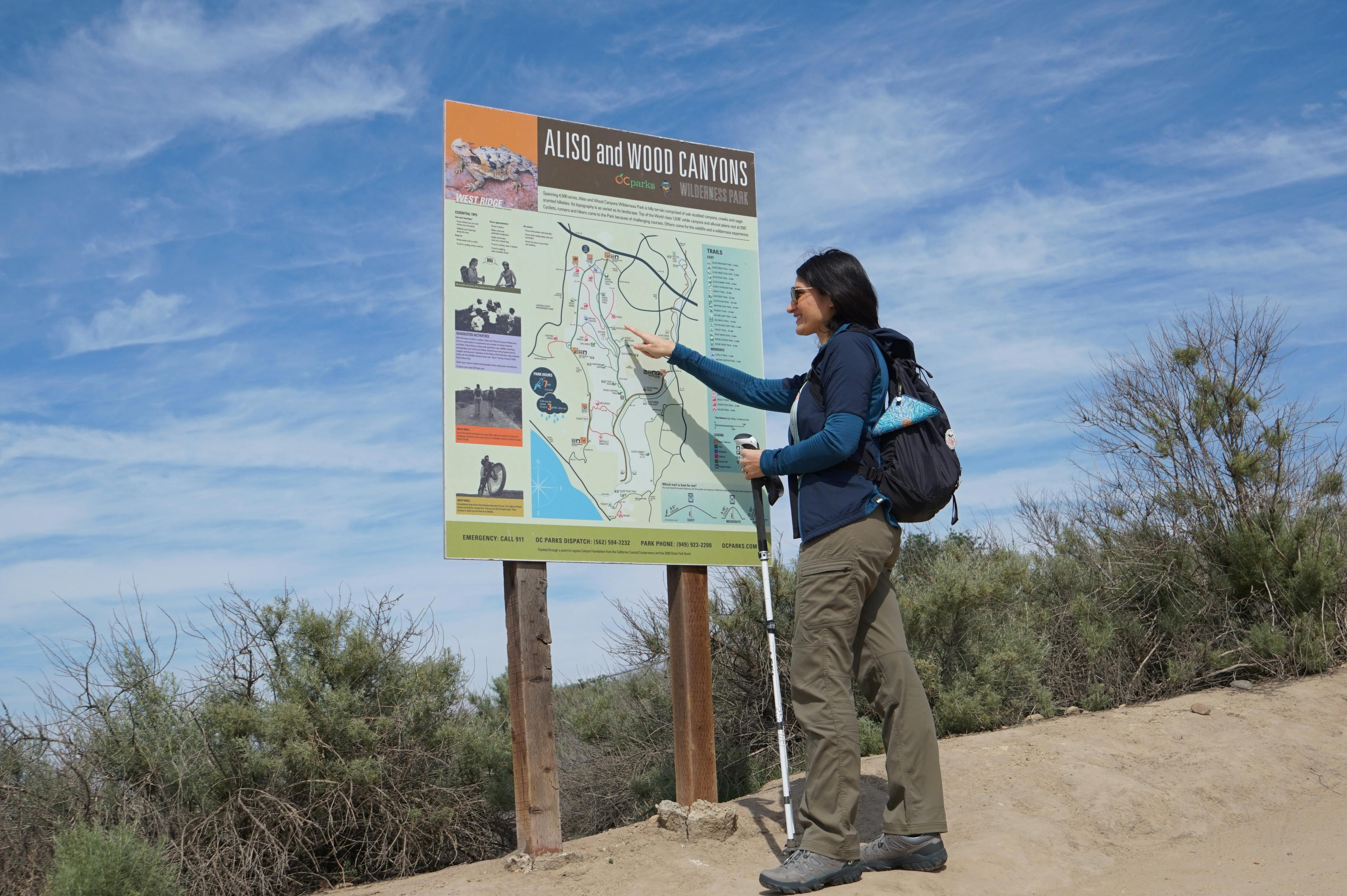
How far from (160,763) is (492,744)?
196cm

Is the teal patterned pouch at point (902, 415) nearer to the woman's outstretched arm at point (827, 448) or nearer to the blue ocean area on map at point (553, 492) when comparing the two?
the woman's outstretched arm at point (827, 448)

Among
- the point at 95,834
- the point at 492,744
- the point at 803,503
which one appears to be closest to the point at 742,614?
the point at 492,744

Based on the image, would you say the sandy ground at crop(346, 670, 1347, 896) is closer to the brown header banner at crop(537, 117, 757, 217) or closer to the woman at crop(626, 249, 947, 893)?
the woman at crop(626, 249, 947, 893)

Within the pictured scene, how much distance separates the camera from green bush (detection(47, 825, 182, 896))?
4340mm

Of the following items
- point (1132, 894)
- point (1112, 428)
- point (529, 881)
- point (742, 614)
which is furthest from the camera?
point (1112, 428)

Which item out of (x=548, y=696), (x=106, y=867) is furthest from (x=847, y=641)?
(x=106, y=867)

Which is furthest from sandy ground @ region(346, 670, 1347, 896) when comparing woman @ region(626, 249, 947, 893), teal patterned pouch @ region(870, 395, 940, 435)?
teal patterned pouch @ region(870, 395, 940, 435)

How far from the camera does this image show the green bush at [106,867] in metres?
4.34

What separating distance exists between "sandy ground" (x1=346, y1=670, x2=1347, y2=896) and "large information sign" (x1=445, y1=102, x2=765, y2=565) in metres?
1.41

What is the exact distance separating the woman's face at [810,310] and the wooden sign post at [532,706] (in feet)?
5.48

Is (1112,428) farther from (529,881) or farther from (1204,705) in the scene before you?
(529,881)

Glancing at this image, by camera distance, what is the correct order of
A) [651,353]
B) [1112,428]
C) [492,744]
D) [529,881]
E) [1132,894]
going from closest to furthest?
[1132,894], [529,881], [651,353], [492,744], [1112,428]

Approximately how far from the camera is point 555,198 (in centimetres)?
521

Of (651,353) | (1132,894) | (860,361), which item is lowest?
(1132,894)
